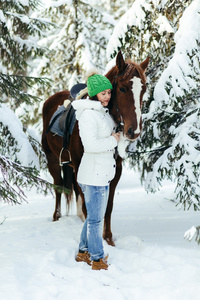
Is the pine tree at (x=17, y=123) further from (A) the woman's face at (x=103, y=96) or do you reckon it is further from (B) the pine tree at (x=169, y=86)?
(B) the pine tree at (x=169, y=86)

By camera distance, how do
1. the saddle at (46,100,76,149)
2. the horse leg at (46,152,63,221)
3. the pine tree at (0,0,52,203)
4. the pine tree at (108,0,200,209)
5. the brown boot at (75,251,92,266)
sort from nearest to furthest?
the pine tree at (0,0,52,203)
the brown boot at (75,251,92,266)
the pine tree at (108,0,200,209)
the saddle at (46,100,76,149)
the horse leg at (46,152,63,221)

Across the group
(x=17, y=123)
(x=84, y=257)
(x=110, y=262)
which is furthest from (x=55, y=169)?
(x=110, y=262)

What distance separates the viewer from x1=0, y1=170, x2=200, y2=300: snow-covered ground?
292 cm

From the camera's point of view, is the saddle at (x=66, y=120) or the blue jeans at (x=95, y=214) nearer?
the blue jeans at (x=95, y=214)

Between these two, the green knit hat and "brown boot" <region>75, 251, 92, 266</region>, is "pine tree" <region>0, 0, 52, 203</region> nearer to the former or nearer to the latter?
"brown boot" <region>75, 251, 92, 266</region>

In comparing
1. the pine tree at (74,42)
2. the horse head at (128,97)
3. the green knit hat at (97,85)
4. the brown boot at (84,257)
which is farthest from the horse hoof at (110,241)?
the pine tree at (74,42)

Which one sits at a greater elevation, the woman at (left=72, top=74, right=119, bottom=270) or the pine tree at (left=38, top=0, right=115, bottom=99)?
the pine tree at (left=38, top=0, right=115, bottom=99)

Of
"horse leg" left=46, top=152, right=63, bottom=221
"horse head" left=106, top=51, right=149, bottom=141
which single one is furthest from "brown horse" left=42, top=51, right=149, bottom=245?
"horse leg" left=46, top=152, right=63, bottom=221

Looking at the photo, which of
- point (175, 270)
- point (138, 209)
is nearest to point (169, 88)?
point (175, 270)

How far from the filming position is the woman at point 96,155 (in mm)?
3287

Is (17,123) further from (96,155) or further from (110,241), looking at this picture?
(110,241)

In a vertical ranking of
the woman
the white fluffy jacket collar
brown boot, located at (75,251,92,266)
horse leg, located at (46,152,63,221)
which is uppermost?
the white fluffy jacket collar

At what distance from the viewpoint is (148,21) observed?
200 inches

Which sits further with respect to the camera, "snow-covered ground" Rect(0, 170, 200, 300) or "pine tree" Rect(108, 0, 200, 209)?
"pine tree" Rect(108, 0, 200, 209)
